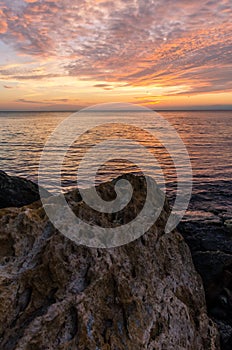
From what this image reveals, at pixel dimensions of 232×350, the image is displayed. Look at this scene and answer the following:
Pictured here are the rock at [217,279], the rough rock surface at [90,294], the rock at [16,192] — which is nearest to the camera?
the rough rock surface at [90,294]

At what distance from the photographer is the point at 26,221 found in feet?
18.8

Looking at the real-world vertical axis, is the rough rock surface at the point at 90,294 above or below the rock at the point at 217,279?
above

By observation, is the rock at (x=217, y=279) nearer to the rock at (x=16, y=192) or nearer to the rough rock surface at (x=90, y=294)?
the rough rock surface at (x=90, y=294)

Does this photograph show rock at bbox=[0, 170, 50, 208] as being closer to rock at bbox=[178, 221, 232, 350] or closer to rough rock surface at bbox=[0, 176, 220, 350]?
rough rock surface at bbox=[0, 176, 220, 350]

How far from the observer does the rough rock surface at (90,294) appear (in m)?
4.53

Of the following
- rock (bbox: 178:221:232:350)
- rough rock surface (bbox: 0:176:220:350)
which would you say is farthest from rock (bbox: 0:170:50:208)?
rock (bbox: 178:221:232:350)

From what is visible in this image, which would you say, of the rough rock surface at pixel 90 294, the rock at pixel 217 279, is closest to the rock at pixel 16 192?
the rough rock surface at pixel 90 294

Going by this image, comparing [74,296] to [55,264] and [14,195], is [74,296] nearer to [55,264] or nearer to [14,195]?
[55,264]

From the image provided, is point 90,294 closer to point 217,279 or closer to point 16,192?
point 217,279

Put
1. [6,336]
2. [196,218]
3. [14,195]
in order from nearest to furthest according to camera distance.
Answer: [6,336] < [14,195] < [196,218]

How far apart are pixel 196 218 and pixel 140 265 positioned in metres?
11.2

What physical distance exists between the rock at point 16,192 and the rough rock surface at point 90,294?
3.78 m

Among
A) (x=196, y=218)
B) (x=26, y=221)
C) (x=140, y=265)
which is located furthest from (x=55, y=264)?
(x=196, y=218)

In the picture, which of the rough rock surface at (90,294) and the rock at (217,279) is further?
Result: the rock at (217,279)
